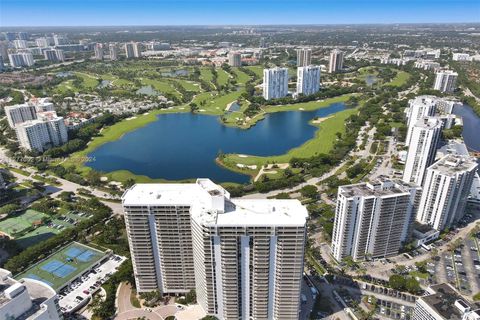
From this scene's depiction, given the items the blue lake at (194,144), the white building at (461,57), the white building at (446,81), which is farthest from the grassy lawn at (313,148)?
the white building at (461,57)

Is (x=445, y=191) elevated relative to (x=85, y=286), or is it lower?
elevated

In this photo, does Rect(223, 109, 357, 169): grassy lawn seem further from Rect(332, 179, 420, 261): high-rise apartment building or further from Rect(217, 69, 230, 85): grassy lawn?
Rect(217, 69, 230, 85): grassy lawn

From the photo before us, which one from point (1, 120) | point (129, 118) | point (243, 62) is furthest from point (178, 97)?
point (243, 62)

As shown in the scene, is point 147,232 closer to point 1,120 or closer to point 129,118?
point 129,118

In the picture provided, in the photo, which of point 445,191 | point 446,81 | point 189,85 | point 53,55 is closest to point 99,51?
point 53,55

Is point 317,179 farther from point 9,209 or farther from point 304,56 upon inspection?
point 304,56

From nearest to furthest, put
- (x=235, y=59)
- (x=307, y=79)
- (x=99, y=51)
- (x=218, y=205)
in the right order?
(x=218, y=205)
(x=307, y=79)
(x=235, y=59)
(x=99, y=51)

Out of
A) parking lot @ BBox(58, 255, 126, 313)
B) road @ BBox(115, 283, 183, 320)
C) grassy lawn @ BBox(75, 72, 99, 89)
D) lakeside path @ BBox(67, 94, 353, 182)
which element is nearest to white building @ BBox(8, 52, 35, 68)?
grassy lawn @ BBox(75, 72, 99, 89)

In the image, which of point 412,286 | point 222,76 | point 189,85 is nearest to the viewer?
point 412,286

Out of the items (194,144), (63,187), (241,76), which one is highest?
(241,76)
